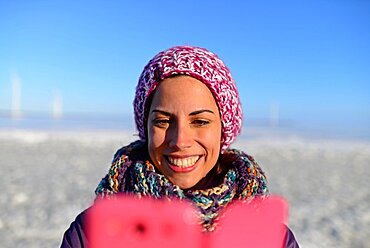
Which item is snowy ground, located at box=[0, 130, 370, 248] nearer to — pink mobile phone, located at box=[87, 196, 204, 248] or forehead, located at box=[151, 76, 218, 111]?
pink mobile phone, located at box=[87, 196, 204, 248]

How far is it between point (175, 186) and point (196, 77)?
1.16ft

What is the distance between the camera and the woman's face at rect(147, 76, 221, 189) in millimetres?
1248

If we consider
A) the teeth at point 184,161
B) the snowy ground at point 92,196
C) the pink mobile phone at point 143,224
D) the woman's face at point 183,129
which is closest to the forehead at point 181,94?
the woman's face at point 183,129

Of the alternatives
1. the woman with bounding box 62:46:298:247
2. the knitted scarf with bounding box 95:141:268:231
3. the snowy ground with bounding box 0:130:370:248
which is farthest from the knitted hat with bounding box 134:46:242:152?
the snowy ground with bounding box 0:130:370:248

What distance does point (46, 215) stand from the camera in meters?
4.18

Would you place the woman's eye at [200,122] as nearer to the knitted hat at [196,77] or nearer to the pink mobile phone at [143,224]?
the knitted hat at [196,77]

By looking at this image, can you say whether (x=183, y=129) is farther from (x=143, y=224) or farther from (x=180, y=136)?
(x=143, y=224)

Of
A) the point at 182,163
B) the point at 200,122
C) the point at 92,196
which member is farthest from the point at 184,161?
the point at 92,196

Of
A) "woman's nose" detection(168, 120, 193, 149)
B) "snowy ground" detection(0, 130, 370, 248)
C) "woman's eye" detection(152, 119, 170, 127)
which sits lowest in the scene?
"snowy ground" detection(0, 130, 370, 248)

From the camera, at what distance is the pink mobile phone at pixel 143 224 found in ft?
4.17

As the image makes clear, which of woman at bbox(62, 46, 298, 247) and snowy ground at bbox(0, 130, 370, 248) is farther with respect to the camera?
snowy ground at bbox(0, 130, 370, 248)

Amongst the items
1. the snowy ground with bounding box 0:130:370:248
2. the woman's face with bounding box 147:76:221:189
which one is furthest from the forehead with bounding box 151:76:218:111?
the snowy ground with bounding box 0:130:370:248

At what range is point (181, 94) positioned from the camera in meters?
1.24

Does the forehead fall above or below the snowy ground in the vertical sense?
above
